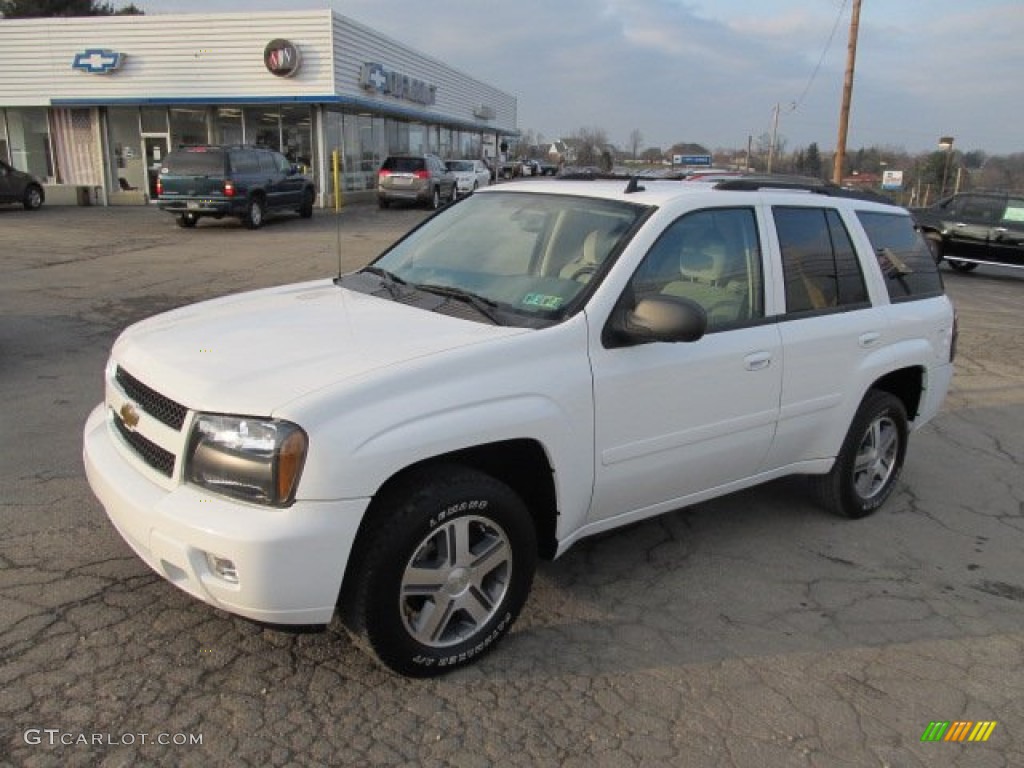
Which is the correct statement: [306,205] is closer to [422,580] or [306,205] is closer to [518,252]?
[518,252]

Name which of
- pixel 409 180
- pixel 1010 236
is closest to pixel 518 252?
pixel 1010 236

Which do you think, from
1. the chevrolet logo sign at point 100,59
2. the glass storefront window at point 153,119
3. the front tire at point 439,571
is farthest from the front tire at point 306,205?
the front tire at point 439,571

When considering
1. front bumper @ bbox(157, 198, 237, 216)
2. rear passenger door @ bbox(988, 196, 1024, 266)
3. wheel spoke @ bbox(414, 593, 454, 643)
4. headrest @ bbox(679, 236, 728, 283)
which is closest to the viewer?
wheel spoke @ bbox(414, 593, 454, 643)

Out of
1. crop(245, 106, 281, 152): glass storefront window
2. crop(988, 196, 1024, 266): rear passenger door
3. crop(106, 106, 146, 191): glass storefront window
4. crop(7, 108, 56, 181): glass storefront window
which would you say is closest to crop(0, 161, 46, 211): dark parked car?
crop(106, 106, 146, 191): glass storefront window

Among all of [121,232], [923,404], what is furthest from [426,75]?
[923,404]

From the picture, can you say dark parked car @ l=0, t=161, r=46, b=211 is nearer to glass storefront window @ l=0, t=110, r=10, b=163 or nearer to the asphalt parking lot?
glass storefront window @ l=0, t=110, r=10, b=163

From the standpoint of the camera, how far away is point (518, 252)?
12.6ft

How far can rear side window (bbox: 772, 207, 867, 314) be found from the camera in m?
4.14

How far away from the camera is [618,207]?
3.74 m

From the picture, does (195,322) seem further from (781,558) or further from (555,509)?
(781,558)

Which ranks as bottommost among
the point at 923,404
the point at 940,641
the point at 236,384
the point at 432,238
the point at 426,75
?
the point at 940,641

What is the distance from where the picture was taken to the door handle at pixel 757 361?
12.5ft

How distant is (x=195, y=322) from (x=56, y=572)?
1282mm

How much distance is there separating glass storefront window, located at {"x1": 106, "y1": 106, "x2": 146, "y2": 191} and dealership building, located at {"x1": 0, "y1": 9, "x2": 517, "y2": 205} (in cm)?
3
